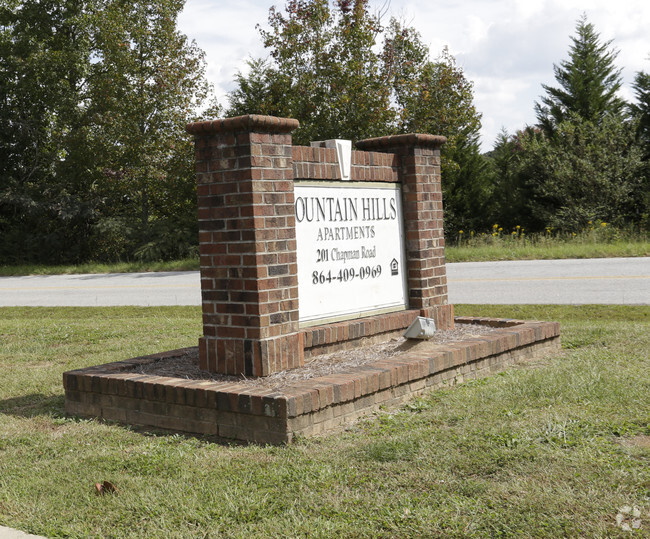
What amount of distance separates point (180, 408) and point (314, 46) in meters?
18.6

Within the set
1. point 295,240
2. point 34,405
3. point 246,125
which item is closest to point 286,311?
point 295,240

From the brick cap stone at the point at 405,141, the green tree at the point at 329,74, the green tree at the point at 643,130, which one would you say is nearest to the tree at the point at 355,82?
A: the green tree at the point at 329,74

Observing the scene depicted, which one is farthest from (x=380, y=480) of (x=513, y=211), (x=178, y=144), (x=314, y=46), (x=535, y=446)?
(x=513, y=211)

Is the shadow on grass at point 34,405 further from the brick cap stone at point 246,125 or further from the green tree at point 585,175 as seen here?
the green tree at point 585,175

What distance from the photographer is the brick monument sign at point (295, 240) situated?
520 cm

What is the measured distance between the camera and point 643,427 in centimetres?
425

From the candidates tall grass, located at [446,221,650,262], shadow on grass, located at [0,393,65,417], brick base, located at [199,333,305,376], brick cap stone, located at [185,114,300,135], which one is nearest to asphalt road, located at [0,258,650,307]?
tall grass, located at [446,221,650,262]

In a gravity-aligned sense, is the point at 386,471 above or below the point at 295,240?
below

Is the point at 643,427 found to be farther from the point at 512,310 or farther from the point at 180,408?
the point at 512,310

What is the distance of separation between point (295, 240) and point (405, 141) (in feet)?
6.00

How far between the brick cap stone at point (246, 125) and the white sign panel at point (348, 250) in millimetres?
532

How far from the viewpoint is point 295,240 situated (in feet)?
18.0

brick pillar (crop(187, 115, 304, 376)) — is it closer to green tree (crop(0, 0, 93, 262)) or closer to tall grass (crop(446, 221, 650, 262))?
tall grass (crop(446, 221, 650, 262))

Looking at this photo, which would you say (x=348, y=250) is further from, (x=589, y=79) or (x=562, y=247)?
(x=589, y=79)
